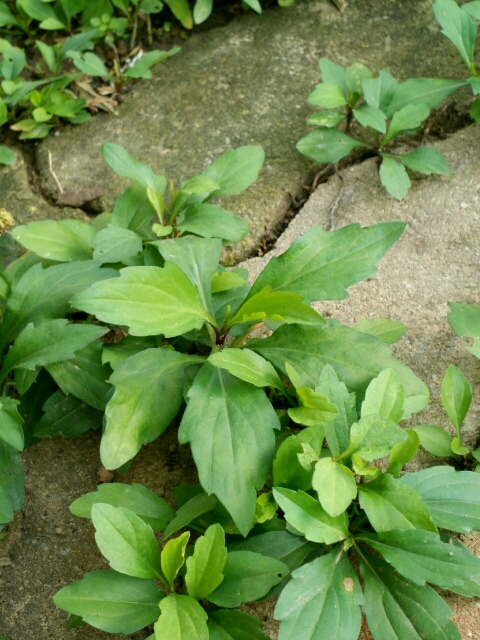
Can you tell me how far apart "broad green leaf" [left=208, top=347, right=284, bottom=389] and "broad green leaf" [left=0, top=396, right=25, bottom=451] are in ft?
1.84

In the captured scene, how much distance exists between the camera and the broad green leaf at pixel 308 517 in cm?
160

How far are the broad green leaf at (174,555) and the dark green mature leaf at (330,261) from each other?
28.0 inches

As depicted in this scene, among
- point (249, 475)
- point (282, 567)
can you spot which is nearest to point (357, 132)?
point (249, 475)

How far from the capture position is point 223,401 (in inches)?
70.4

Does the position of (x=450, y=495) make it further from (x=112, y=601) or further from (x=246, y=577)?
(x=112, y=601)

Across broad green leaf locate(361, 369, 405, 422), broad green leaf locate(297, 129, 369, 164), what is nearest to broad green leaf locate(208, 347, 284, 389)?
broad green leaf locate(361, 369, 405, 422)

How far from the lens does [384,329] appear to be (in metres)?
2.00

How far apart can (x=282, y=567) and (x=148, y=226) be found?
126 centimetres

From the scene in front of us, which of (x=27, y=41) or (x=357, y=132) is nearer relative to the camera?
(x=357, y=132)

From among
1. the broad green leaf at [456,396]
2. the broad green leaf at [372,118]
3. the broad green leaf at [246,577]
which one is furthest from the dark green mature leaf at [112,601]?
the broad green leaf at [372,118]

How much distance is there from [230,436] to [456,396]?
0.68 meters

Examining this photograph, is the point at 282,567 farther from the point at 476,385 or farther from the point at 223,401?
the point at 476,385

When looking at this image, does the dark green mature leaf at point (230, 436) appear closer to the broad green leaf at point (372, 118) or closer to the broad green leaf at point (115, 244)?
the broad green leaf at point (115, 244)

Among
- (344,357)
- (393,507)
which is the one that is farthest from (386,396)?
(393,507)
